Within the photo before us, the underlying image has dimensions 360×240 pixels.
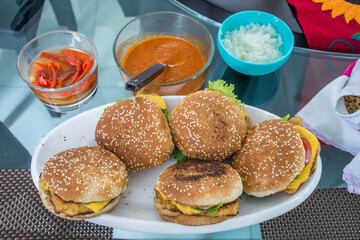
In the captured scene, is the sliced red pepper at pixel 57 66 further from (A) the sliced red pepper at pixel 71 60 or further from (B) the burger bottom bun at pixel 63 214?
(B) the burger bottom bun at pixel 63 214

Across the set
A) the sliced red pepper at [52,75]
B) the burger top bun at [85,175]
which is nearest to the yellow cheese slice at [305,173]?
the burger top bun at [85,175]

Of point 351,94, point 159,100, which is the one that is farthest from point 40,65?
point 351,94

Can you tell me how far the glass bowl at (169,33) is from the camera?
2041 millimetres

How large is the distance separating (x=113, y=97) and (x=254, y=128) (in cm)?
105

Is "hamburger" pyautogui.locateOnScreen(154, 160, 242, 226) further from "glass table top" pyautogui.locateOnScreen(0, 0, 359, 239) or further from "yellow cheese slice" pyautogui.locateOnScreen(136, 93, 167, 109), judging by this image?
"glass table top" pyautogui.locateOnScreen(0, 0, 359, 239)

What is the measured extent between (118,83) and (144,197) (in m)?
0.96

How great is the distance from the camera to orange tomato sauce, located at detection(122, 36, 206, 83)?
2.03 metres

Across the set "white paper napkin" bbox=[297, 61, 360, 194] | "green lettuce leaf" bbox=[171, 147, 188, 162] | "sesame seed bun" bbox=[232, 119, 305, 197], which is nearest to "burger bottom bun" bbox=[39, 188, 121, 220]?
"green lettuce leaf" bbox=[171, 147, 188, 162]

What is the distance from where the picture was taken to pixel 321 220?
1887mm

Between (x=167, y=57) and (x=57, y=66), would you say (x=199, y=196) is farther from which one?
(x=57, y=66)

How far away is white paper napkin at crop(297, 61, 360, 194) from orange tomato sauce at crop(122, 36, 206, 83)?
31.4 inches

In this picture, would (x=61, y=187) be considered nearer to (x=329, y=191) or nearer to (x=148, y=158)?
(x=148, y=158)

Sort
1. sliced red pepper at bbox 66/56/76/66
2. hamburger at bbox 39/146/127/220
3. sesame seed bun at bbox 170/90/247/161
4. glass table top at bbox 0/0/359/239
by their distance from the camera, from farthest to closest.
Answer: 1. glass table top at bbox 0/0/359/239
2. sliced red pepper at bbox 66/56/76/66
3. sesame seed bun at bbox 170/90/247/161
4. hamburger at bbox 39/146/127/220

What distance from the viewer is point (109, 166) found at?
1571 mm
